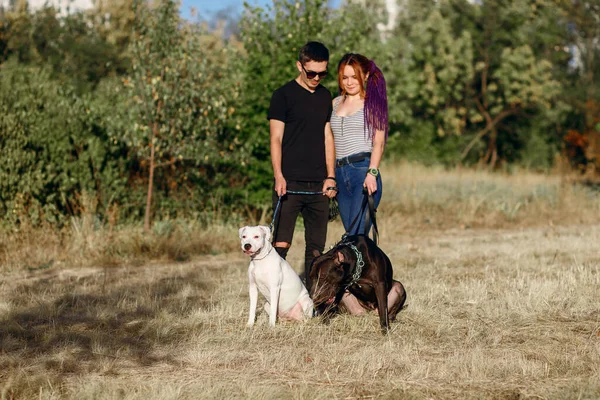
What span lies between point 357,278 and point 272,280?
68 centimetres

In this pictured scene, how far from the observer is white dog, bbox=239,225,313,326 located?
18.5ft

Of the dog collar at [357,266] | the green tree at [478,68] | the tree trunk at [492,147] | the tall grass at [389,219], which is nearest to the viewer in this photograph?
the dog collar at [357,266]

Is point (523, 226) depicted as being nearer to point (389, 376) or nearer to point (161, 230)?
point (161, 230)

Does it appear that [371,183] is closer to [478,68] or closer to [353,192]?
[353,192]

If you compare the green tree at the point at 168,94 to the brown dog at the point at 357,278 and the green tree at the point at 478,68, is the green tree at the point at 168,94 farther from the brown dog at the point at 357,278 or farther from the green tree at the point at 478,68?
the green tree at the point at 478,68

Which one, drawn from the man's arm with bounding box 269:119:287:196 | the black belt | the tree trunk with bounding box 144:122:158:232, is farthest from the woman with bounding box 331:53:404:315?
the tree trunk with bounding box 144:122:158:232

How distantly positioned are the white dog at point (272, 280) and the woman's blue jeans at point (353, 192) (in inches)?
26.8

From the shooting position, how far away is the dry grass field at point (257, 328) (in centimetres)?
466

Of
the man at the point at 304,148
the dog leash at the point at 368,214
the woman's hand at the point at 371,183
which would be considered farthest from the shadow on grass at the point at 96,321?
the woman's hand at the point at 371,183

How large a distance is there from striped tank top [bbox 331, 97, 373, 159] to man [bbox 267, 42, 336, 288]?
0.31ft

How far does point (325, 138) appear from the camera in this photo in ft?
21.0

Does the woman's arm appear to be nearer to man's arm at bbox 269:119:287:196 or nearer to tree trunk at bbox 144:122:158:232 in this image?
man's arm at bbox 269:119:287:196

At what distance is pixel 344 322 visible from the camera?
623cm

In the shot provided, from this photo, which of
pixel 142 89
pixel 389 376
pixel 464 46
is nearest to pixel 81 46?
pixel 464 46
